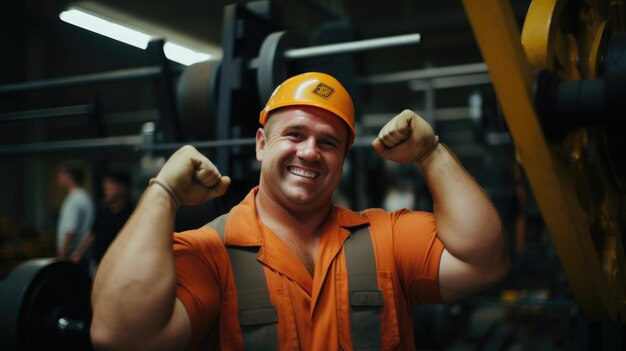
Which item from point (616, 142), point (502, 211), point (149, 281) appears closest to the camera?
point (149, 281)

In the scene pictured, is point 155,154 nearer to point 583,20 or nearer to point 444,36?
point 583,20

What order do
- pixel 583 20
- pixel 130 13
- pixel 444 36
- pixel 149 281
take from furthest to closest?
1. pixel 444 36
2. pixel 130 13
3. pixel 583 20
4. pixel 149 281

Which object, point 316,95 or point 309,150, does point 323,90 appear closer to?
point 316,95

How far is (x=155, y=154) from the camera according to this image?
3016 millimetres

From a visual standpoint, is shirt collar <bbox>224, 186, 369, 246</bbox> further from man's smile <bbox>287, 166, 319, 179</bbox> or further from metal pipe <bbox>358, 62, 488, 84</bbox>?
metal pipe <bbox>358, 62, 488, 84</bbox>

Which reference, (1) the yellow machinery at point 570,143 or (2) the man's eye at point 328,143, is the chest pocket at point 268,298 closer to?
(2) the man's eye at point 328,143

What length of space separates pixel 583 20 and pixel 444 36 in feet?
23.7

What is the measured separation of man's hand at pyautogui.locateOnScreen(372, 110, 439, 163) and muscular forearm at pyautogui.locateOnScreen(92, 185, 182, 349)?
0.61 metres

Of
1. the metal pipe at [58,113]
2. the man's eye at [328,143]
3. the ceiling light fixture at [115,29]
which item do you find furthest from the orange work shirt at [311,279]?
the ceiling light fixture at [115,29]

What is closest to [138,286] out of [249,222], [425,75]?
[249,222]

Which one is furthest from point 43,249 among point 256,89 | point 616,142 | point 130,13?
point 616,142

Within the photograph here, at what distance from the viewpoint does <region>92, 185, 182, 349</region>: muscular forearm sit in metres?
1.13

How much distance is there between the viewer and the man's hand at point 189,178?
4.13 ft

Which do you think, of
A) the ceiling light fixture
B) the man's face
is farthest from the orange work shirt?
the ceiling light fixture
